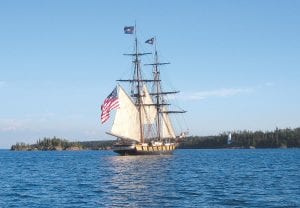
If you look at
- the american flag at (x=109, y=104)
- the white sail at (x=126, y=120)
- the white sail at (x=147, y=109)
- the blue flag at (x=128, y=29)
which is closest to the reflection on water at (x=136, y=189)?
the american flag at (x=109, y=104)

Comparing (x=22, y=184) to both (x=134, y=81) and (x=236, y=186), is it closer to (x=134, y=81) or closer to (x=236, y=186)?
(x=236, y=186)

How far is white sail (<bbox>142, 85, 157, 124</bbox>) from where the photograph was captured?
5822 inches

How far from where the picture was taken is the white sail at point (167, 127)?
515 feet

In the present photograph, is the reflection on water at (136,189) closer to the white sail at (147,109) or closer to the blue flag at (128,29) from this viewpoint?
the blue flag at (128,29)

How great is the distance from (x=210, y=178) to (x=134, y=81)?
7656cm

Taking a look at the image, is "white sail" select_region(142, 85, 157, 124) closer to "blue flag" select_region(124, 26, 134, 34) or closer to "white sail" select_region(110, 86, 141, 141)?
"white sail" select_region(110, 86, 141, 141)

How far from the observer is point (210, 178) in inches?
2820

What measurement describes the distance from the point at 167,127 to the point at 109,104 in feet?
117

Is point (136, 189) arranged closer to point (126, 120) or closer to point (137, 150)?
point (126, 120)

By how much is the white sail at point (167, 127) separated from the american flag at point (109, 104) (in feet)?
96.5

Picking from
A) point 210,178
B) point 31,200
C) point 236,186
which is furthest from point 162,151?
point 31,200

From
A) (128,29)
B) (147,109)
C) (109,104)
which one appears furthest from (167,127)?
(109,104)

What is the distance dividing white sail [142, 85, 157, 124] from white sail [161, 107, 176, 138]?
5841 mm

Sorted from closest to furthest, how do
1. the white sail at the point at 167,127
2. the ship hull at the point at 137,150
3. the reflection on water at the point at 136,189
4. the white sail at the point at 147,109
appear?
the reflection on water at the point at 136,189, the ship hull at the point at 137,150, the white sail at the point at 147,109, the white sail at the point at 167,127
